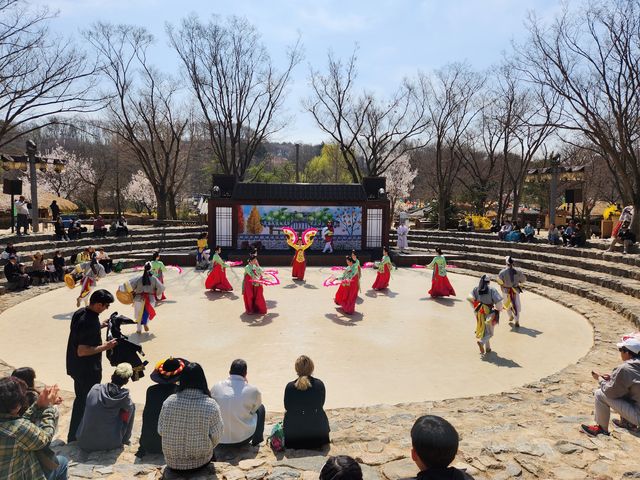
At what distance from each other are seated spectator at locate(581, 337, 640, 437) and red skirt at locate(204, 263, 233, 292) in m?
11.4

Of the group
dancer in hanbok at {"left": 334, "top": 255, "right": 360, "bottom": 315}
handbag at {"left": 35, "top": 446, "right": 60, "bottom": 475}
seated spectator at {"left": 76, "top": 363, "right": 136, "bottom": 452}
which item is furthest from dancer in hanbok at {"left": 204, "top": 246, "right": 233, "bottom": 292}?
handbag at {"left": 35, "top": 446, "right": 60, "bottom": 475}

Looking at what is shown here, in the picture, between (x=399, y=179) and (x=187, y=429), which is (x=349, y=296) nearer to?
(x=187, y=429)

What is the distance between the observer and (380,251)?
23.4 metres

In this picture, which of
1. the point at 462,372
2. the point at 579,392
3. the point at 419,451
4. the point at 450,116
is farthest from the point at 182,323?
the point at 450,116

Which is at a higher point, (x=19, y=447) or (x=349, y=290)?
(x=19, y=447)

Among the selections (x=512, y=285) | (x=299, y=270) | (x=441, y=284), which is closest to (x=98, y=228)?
(x=299, y=270)

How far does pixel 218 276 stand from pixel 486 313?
877cm

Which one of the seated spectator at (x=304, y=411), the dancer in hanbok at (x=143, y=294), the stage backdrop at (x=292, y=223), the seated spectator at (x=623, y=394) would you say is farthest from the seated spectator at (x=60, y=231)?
the seated spectator at (x=623, y=394)

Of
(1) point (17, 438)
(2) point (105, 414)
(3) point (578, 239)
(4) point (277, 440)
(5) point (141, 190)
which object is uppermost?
(5) point (141, 190)

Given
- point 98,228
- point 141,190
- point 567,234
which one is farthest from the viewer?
point 141,190

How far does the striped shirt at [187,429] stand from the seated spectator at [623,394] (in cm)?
410

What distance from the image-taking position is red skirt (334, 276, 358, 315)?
11.8 meters

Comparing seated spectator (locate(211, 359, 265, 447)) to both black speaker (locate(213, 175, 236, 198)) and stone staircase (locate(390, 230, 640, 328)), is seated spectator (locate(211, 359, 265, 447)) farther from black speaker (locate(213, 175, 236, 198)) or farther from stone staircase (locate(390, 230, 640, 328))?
black speaker (locate(213, 175, 236, 198))

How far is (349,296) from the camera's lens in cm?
1190
